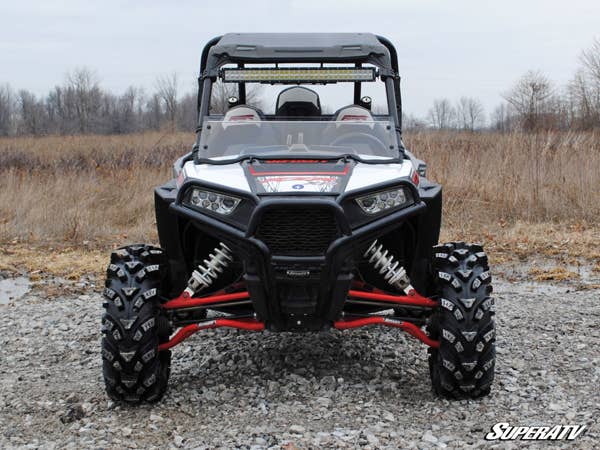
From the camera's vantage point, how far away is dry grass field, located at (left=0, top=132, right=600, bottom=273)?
927cm

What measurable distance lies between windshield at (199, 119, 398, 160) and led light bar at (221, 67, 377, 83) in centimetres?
32

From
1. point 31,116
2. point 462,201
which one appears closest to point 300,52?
point 462,201

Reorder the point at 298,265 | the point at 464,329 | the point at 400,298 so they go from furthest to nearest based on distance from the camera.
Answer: the point at 400,298, the point at 464,329, the point at 298,265

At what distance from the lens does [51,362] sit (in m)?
4.95

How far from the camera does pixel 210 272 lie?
4.09 metres

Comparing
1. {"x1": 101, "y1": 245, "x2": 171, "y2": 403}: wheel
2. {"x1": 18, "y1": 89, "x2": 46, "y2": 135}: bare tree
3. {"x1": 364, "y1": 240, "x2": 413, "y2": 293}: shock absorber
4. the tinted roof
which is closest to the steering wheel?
the tinted roof

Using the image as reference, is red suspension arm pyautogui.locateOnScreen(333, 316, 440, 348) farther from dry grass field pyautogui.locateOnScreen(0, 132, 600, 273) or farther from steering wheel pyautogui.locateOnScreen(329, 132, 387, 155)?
dry grass field pyautogui.locateOnScreen(0, 132, 600, 273)

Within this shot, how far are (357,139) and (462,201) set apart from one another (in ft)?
22.4

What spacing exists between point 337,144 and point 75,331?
2722 mm

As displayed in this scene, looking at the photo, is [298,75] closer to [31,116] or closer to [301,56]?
[301,56]

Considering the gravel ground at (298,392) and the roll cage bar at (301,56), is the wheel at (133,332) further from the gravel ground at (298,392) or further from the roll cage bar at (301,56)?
the roll cage bar at (301,56)

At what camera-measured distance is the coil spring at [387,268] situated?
4051 millimetres

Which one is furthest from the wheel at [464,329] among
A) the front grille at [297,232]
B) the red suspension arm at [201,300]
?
the red suspension arm at [201,300]

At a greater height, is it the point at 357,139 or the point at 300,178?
the point at 357,139
